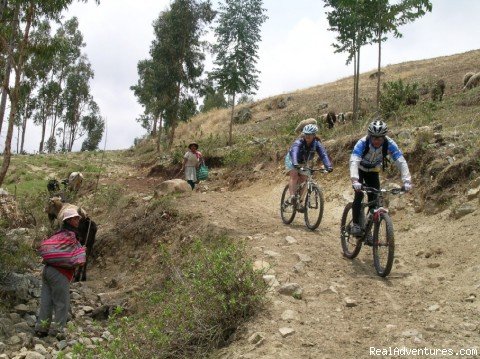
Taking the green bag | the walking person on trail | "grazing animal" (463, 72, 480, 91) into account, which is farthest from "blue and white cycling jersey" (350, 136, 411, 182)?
"grazing animal" (463, 72, 480, 91)

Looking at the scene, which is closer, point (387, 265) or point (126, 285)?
point (387, 265)

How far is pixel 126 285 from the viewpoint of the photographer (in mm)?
8609

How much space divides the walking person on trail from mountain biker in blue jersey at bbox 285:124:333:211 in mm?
3883

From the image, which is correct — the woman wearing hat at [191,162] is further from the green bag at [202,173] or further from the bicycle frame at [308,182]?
the bicycle frame at [308,182]

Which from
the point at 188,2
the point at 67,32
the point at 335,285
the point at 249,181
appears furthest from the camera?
the point at 67,32

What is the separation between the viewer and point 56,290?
6.55 m

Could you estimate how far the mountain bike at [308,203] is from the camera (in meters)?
7.94

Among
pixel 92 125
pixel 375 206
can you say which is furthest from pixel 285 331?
pixel 92 125

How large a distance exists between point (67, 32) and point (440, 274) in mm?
39719

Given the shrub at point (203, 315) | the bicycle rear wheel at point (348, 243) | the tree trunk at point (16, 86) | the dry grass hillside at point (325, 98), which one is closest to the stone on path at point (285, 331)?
the shrub at point (203, 315)

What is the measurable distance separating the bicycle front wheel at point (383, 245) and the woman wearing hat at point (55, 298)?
4360 millimetres

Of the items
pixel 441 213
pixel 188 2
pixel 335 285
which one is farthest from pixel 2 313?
pixel 188 2

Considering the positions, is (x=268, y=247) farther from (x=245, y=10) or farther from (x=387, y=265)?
(x=245, y=10)

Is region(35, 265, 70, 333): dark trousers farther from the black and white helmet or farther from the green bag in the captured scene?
the green bag
